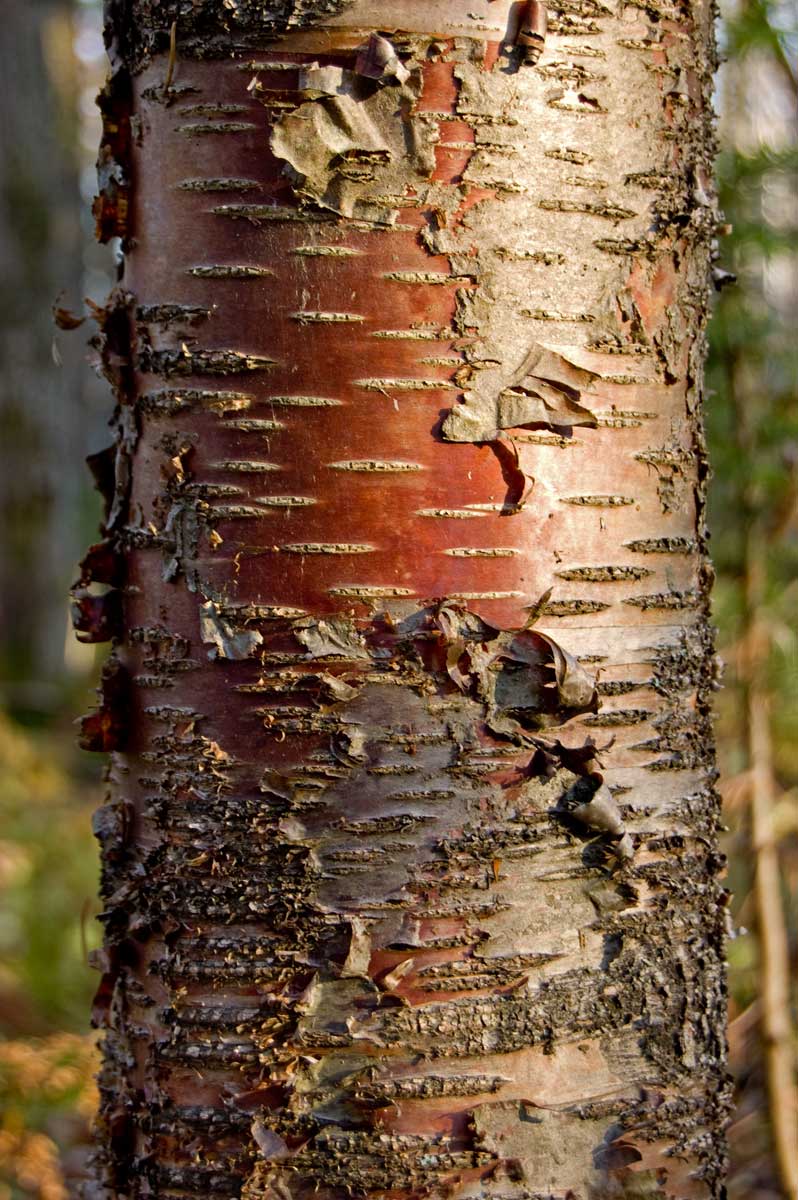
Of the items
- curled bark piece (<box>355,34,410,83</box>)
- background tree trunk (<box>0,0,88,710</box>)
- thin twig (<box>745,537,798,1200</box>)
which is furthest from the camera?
background tree trunk (<box>0,0,88,710</box>)

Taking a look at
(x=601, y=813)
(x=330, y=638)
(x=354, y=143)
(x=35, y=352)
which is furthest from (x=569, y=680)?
(x=35, y=352)

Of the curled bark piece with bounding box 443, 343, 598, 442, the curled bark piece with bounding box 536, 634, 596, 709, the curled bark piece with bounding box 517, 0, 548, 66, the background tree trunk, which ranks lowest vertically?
the curled bark piece with bounding box 536, 634, 596, 709

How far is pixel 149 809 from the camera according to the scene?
4.21 ft

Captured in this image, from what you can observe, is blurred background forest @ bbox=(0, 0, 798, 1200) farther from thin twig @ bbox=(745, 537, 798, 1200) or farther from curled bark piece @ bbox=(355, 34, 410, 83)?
curled bark piece @ bbox=(355, 34, 410, 83)

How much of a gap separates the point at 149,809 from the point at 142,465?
0.41m

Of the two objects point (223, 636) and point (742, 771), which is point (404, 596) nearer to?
point (223, 636)

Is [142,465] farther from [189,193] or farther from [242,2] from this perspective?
[242,2]

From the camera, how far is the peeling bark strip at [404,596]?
1164mm

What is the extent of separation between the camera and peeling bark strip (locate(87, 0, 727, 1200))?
45.8 inches

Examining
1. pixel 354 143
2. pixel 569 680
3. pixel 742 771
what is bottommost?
pixel 569 680

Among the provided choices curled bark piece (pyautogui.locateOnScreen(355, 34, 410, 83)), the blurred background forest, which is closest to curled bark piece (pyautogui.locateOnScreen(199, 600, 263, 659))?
the blurred background forest

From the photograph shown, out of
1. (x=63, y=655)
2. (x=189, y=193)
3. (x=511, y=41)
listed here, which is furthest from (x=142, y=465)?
(x=63, y=655)

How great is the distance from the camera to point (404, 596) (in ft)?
3.86

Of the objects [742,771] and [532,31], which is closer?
[532,31]
